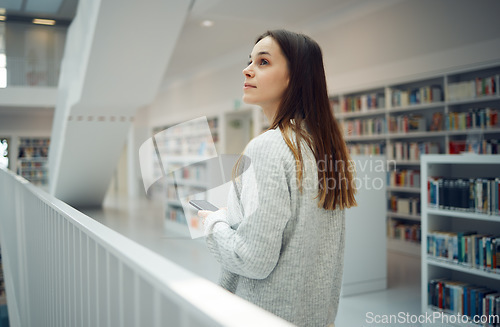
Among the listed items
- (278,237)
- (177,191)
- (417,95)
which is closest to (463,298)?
(278,237)

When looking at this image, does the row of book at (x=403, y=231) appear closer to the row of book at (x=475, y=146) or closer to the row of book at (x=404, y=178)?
the row of book at (x=404, y=178)

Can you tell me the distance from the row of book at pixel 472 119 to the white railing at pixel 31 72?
904cm

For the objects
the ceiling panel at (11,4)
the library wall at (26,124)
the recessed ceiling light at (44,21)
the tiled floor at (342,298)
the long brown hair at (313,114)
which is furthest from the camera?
the library wall at (26,124)

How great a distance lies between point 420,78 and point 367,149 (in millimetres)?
1282

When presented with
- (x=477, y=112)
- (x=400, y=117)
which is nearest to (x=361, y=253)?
(x=477, y=112)

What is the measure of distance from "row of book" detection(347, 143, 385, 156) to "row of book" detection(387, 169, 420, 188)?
37 cm

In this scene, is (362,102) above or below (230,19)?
below

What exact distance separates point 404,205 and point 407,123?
1.09 metres

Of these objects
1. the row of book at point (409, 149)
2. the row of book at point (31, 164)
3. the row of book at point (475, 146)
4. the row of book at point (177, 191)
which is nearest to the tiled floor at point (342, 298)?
the row of book at point (177, 191)

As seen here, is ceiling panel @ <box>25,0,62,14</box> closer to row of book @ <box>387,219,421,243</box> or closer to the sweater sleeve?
row of book @ <box>387,219,421,243</box>

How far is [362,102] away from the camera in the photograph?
623 cm

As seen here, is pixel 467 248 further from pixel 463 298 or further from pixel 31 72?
pixel 31 72

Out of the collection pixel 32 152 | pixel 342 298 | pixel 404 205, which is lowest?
pixel 342 298

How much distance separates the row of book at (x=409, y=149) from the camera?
539 centimetres
